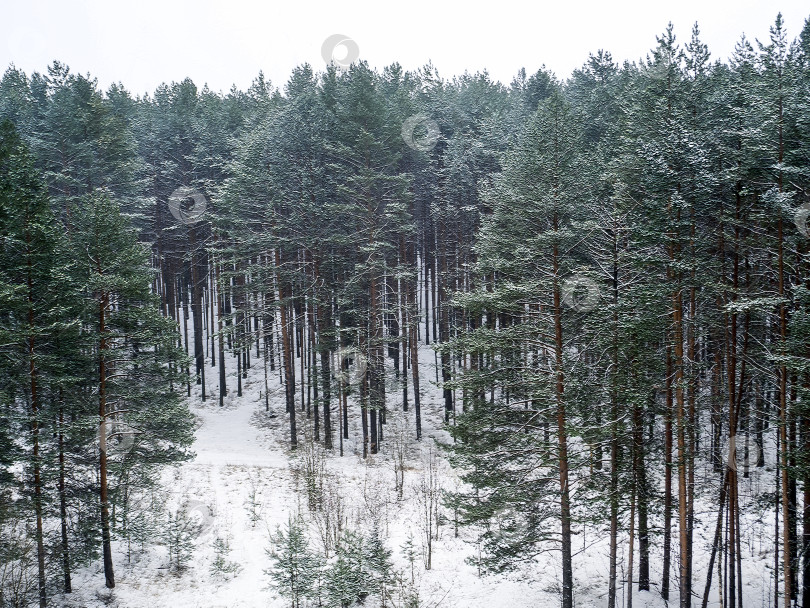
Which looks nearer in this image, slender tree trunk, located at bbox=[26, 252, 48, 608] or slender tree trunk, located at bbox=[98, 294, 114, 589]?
slender tree trunk, located at bbox=[26, 252, 48, 608]

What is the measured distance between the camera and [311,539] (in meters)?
18.4

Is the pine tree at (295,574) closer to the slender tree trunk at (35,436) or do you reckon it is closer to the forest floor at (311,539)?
the forest floor at (311,539)

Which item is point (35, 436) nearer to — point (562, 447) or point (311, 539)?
point (311, 539)

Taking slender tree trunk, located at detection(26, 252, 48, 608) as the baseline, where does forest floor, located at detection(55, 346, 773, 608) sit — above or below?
below

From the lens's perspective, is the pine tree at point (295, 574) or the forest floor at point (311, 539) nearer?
the pine tree at point (295, 574)

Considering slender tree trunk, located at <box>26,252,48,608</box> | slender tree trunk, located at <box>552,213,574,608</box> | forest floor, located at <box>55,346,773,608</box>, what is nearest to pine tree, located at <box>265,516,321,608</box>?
forest floor, located at <box>55,346,773,608</box>

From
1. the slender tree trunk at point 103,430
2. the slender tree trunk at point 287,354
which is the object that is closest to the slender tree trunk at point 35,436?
the slender tree trunk at point 103,430

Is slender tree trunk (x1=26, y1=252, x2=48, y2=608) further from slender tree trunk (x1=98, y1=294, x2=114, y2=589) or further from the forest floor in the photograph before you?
slender tree trunk (x1=98, y1=294, x2=114, y2=589)

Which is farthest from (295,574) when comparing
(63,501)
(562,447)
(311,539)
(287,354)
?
(287,354)

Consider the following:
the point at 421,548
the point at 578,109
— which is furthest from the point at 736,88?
the point at 421,548

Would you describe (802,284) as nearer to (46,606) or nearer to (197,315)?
(46,606)

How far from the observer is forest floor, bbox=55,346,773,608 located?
16.0m

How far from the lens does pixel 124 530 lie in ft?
51.0

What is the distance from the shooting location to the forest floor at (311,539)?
1598 centimetres
